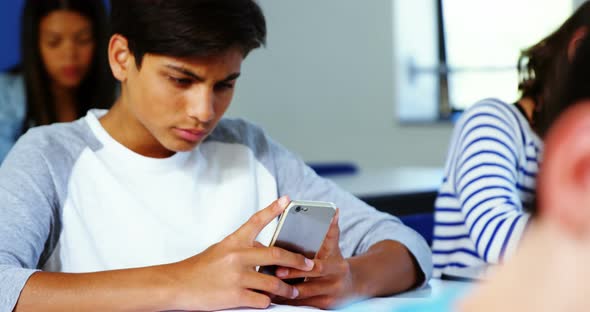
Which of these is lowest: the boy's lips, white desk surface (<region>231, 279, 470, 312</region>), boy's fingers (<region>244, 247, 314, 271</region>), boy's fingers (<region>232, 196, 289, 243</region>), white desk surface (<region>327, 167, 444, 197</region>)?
white desk surface (<region>327, 167, 444, 197</region>)

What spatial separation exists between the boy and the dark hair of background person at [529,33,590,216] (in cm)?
66

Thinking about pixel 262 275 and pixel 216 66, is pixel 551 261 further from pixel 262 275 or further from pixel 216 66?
pixel 216 66

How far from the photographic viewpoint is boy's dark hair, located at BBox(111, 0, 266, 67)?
99cm

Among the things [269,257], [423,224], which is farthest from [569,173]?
[423,224]

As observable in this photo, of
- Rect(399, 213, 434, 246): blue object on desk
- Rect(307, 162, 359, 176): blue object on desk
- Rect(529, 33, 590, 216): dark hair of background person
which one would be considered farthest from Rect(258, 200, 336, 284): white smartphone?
Rect(307, 162, 359, 176): blue object on desk

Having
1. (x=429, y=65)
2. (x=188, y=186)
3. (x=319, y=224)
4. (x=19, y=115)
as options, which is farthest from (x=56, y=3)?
(x=429, y=65)

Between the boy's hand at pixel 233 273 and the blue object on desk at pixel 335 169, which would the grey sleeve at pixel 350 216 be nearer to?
the boy's hand at pixel 233 273

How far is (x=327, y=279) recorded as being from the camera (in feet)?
3.02

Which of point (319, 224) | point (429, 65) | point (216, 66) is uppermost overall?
point (216, 66)

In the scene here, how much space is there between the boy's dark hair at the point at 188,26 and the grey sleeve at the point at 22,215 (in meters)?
0.20

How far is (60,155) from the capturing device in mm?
1065

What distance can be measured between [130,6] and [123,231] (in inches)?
12.3

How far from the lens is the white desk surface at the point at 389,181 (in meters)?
2.10

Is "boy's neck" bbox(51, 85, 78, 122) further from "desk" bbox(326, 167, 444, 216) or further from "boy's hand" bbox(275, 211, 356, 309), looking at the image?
"boy's hand" bbox(275, 211, 356, 309)
